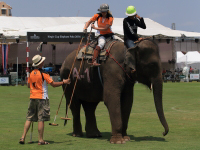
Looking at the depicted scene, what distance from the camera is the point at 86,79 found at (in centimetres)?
1137

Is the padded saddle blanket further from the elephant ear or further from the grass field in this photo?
the grass field

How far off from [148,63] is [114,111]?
1.37 metres

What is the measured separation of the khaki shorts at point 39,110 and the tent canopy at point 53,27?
30.4 metres

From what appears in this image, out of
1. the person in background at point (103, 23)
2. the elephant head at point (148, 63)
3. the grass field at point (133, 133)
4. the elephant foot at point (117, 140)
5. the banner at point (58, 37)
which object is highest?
the banner at point (58, 37)

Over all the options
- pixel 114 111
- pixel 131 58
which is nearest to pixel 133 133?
pixel 114 111

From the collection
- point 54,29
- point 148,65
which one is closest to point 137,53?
point 148,65

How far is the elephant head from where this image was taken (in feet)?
34.0

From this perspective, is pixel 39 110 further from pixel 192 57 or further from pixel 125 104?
pixel 192 57

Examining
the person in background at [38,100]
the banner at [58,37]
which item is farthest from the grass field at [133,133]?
the banner at [58,37]

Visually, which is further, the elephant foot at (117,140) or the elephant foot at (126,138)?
the elephant foot at (126,138)

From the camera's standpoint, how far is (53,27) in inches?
1713

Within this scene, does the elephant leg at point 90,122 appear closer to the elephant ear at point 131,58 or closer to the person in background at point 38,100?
the person in background at point 38,100

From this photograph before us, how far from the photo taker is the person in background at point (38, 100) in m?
10.0

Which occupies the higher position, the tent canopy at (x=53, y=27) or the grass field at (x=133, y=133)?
the tent canopy at (x=53, y=27)
